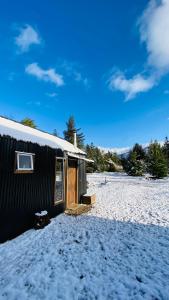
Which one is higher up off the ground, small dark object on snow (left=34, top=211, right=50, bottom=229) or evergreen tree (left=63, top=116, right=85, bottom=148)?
evergreen tree (left=63, top=116, right=85, bottom=148)

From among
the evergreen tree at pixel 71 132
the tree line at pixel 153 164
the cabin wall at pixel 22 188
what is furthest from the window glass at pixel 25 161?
the evergreen tree at pixel 71 132

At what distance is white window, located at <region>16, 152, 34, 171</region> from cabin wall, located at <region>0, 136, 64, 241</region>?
0.16m

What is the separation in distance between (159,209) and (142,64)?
922cm

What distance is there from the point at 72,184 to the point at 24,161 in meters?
4.55

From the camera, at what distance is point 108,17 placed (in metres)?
9.07

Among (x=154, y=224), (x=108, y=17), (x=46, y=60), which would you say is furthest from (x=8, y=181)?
→ (x=46, y=60)

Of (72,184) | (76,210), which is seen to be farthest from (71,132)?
(76,210)

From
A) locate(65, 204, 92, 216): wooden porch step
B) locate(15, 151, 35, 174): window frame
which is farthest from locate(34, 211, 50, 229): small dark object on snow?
locate(65, 204, 92, 216): wooden porch step

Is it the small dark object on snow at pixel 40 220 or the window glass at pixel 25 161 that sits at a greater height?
the window glass at pixel 25 161

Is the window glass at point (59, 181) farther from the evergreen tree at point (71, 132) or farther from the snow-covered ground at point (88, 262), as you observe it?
the evergreen tree at point (71, 132)

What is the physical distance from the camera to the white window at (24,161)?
5766 millimetres

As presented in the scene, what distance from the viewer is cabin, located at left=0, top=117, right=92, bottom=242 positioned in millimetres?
5262

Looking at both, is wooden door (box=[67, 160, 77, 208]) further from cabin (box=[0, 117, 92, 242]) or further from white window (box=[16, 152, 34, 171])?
white window (box=[16, 152, 34, 171])

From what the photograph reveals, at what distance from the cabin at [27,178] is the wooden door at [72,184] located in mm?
394
